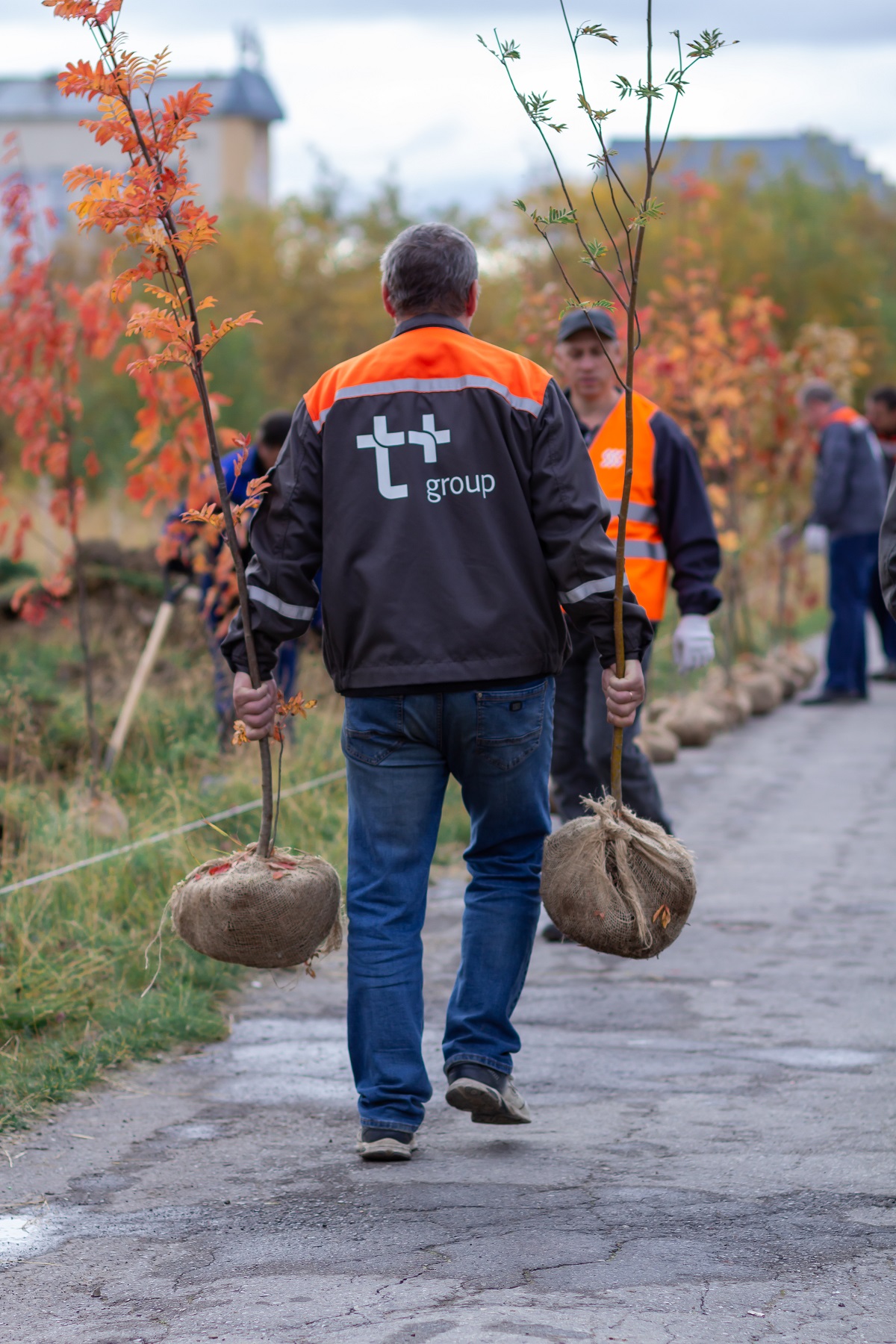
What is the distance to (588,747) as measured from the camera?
19.0 feet

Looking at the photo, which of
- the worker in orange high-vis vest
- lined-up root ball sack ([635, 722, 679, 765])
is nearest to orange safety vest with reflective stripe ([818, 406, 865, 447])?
lined-up root ball sack ([635, 722, 679, 765])

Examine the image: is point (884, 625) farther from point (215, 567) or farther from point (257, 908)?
point (257, 908)

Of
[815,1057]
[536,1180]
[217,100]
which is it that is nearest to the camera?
[536,1180]

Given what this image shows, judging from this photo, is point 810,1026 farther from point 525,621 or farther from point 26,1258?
point 26,1258

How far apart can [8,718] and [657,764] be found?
136 inches

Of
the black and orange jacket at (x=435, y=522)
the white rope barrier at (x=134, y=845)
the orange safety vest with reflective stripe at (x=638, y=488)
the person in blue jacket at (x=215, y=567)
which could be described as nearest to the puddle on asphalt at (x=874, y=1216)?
the black and orange jacket at (x=435, y=522)

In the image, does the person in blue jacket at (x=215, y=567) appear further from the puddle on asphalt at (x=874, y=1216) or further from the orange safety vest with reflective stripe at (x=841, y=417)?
the orange safety vest with reflective stripe at (x=841, y=417)

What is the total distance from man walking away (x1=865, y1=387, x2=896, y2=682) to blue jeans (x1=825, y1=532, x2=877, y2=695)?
658mm

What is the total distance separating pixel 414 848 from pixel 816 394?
8691 millimetres

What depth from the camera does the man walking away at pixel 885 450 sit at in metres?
12.8

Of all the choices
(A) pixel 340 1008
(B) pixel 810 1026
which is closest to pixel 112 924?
(A) pixel 340 1008

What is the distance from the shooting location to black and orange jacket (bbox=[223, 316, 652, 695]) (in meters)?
3.73

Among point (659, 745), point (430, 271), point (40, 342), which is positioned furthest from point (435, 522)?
point (659, 745)

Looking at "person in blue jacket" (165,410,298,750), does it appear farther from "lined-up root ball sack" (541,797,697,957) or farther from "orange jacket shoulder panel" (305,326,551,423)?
"lined-up root ball sack" (541,797,697,957)
